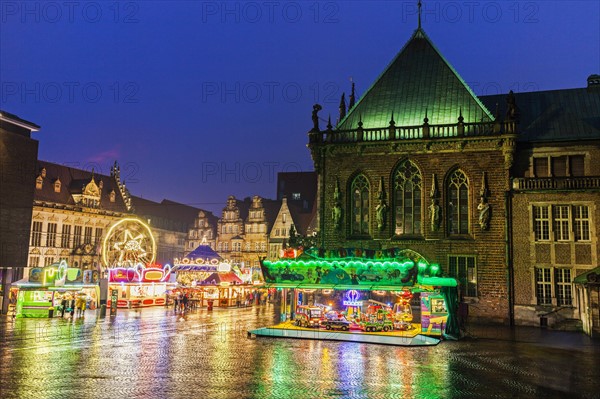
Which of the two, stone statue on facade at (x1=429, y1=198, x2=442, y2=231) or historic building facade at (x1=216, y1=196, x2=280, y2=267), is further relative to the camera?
historic building facade at (x1=216, y1=196, x2=280, y2=267)

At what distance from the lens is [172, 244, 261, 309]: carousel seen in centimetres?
4909

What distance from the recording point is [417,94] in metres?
37.8

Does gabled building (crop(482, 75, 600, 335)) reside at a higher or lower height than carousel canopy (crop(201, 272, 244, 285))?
higher

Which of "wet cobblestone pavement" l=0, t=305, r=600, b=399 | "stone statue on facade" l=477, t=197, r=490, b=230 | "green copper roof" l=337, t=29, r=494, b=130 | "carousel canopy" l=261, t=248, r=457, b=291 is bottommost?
"wet cobblestone pavement" l=0, t=305, r=600, b=399

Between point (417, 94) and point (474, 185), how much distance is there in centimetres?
798

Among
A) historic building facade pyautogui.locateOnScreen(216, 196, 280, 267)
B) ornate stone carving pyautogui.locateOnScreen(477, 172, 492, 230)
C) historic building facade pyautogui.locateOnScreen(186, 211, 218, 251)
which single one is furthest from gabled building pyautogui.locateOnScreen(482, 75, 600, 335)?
historic building facade pyautogui.locateOnScreen(186, 211, 218, 251)

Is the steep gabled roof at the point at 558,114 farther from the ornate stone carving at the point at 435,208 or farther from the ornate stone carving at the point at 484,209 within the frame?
the ornate stone carving at the point at 435,208

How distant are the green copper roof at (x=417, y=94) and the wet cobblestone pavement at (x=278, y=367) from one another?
16.0m

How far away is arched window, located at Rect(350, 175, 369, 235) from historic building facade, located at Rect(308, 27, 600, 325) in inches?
2.7

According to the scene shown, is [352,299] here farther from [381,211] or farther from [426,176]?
[426,176]

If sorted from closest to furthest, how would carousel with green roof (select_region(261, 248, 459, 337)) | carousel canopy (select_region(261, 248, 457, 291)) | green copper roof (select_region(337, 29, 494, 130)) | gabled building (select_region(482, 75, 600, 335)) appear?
carousel with green roof (select_region(261, 248, 459, 337)) → carousel canopy (select_region(261, 248, 457, 291)) → gabled building (select_region(482, 75, 600, 335)) → green copper roof (select_region(337, 29, 494, 130))

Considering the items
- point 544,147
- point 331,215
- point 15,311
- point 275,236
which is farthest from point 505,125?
point 275,236

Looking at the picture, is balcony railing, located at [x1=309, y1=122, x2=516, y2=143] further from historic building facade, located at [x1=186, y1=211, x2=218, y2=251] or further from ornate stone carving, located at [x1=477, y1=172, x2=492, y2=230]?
historic building facade, located at [x1=186, y1=211, x2=218, y2=251]

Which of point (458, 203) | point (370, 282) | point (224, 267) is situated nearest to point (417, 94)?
point (458, 203)
